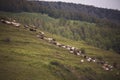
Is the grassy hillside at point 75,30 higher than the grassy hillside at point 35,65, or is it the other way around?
the grassy hillside at point 35,65

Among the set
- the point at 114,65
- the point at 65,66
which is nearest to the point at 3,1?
the point at 114,65

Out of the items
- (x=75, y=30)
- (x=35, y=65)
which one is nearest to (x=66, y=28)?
(x=75, y=30)

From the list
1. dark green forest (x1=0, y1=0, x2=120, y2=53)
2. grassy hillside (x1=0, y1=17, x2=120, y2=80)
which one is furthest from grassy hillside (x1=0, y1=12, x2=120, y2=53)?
grassy hillside (x1=0, y1=17, x2=120, y2=80)

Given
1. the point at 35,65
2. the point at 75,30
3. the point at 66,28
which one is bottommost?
the point at 75,30

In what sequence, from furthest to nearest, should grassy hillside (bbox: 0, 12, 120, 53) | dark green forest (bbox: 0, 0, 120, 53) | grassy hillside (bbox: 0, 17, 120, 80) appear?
grassy hillside (bbox: 0, 12, 120, 53) < dark green forest (bbox: 0, 0, 120, 53) < grassy hillside (bbox: 0, 17, 120, 80)

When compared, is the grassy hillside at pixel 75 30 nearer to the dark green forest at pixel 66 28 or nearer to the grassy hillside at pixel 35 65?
the dark green forest at pixel 66 28

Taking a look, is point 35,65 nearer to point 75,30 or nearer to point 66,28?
point 66,28

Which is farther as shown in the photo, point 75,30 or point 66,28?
point 75,30

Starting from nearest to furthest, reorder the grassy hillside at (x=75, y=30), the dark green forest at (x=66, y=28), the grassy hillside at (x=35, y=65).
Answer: the grassy hillside at (x=35, y=65) < the dark green forest at (x=66, y=28) < the grassy hillside at (x=75, y=30)

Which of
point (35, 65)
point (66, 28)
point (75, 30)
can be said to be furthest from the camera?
point (75, 30)

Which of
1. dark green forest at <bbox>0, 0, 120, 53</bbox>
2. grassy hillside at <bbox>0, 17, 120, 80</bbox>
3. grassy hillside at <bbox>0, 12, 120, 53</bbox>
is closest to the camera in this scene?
grassy hillside at <bbox>0, 17, 120, 80</bbox>

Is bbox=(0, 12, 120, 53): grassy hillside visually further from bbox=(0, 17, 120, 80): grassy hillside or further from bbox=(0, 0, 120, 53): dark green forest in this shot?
bbox=(0, 17, 120, 80): grassy hillside

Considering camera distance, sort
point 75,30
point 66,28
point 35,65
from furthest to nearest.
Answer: point 75,30 → point 66,28 → point 35,65

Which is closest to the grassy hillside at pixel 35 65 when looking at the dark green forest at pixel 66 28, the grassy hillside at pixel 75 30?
the dark green forest at pixel 66 28
